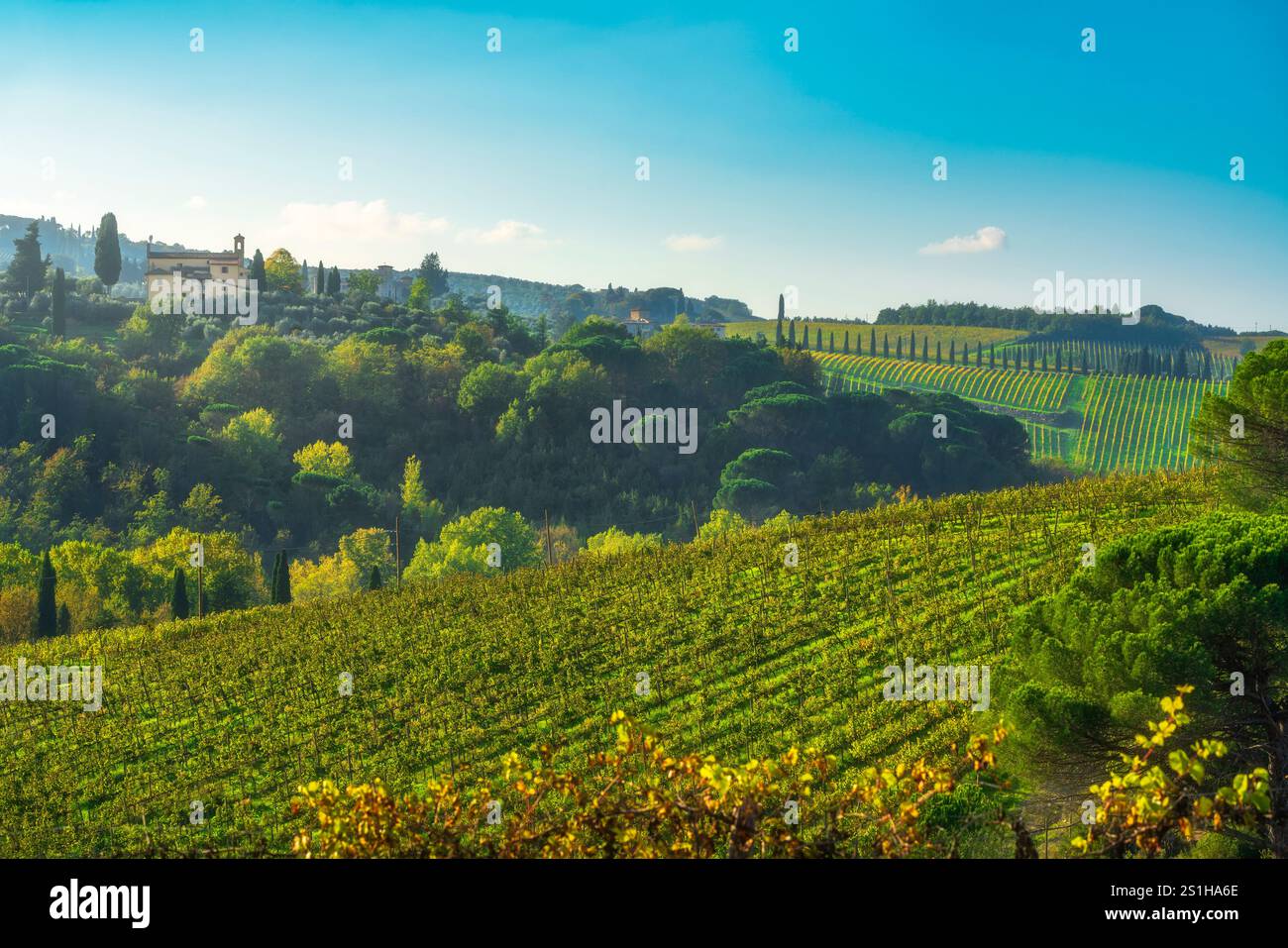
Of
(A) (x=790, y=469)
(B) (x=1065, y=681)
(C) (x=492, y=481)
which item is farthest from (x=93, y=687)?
(A) (x=790, y=469)

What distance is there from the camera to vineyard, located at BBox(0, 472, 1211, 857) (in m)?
20.5

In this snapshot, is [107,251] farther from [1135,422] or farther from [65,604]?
[1135,422]

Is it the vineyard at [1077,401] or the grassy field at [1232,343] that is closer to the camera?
the vineyard at [1077,401]

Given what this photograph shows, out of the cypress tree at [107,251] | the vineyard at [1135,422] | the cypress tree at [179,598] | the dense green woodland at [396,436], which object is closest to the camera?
the cypress tree at [179,598]

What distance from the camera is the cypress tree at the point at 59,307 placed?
111m

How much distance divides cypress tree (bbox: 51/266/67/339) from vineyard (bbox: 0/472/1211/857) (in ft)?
282

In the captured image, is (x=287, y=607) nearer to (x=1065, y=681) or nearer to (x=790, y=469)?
(x=1065, y=681)

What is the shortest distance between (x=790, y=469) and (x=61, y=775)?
8316 centimetres

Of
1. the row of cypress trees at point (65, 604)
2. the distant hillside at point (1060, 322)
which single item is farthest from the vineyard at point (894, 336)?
the row of cypress trees at point (65, 604)

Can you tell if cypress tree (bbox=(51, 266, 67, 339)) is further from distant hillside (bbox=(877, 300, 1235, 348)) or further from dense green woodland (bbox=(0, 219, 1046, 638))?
distant hillside (bbox=(877, 300, 1235, 348))

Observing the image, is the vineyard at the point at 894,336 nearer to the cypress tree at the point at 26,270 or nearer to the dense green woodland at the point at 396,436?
the dense green woodland at the point at 396,436

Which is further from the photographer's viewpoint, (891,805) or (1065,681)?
(891,805)

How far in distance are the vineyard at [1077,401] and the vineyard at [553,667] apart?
78.1 meters
